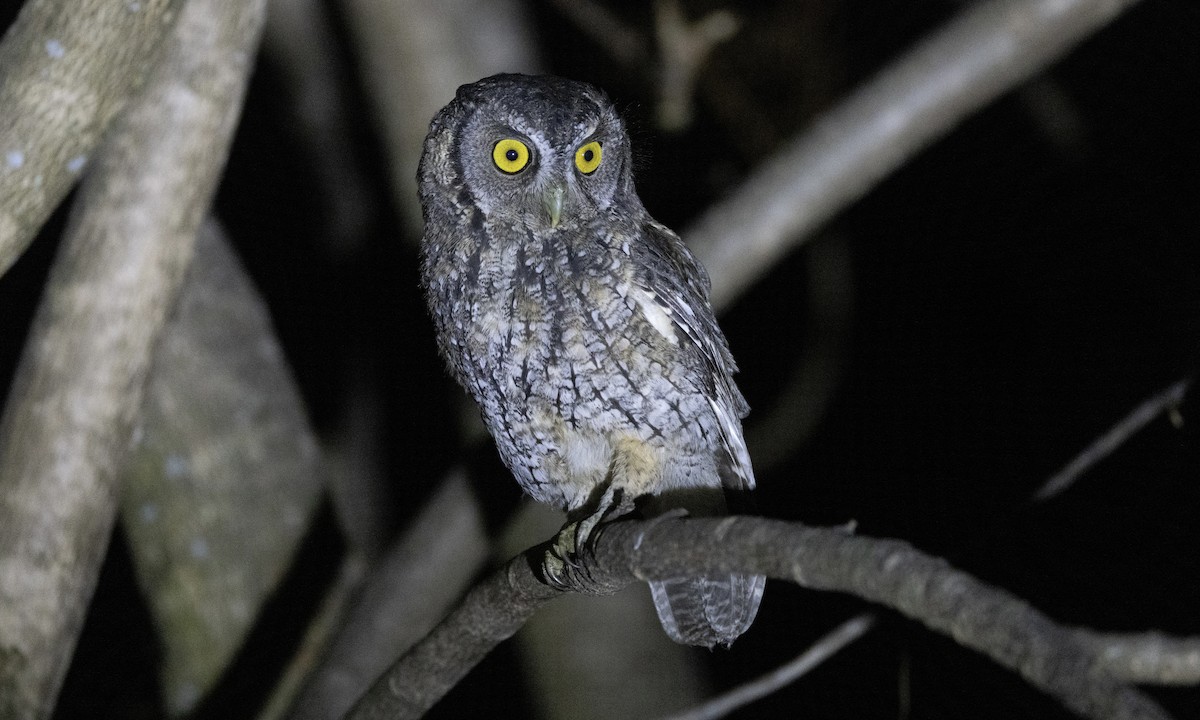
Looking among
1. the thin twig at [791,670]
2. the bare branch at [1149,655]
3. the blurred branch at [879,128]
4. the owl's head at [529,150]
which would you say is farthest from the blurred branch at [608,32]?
the bare branch at [1149,655]

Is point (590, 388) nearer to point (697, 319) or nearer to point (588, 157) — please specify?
point (697, 319)

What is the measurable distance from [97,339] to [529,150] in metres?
0.98

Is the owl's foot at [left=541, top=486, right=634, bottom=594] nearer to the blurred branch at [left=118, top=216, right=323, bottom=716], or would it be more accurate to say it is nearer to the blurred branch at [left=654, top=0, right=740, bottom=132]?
the blurred branch at [left=118, top=216, right=323, bottom=716]

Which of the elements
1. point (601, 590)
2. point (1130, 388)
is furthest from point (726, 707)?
point (1130, 388)

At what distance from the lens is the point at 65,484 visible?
2150 mm

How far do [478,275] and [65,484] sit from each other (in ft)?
3.03

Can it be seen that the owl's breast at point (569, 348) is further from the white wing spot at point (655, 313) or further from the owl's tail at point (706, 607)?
the owl's tail at point (706, 607)

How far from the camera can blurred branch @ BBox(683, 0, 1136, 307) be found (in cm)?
266

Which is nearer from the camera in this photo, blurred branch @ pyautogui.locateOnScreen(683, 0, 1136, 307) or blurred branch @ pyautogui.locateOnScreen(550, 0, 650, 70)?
blurred branch @ pyautogui.locateOnScreen(683, 0, 1136, 307)

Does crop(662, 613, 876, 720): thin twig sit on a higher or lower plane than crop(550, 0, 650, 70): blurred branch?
lower

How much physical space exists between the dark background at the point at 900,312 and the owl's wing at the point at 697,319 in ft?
5.13

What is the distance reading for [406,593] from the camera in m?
2.78

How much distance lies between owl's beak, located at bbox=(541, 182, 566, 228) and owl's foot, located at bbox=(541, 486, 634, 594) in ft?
1.71

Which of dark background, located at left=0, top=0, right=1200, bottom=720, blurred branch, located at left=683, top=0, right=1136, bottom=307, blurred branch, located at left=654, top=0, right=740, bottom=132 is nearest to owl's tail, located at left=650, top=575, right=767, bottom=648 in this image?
blurred branch, located at left=683, top=0, right=1136, bottom=307
